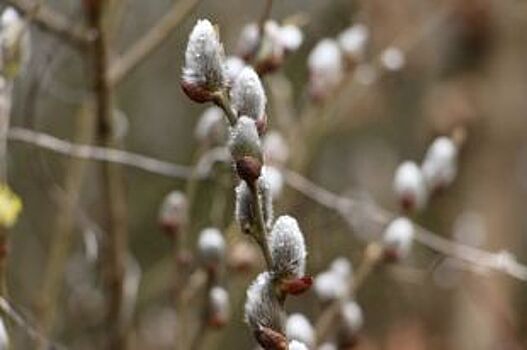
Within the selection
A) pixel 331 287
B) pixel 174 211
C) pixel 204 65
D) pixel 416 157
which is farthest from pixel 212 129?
pixel 416 157

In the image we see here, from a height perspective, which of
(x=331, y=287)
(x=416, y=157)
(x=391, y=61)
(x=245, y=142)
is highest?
(x=416, y=157)

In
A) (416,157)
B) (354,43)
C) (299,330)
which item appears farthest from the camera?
(416,157)

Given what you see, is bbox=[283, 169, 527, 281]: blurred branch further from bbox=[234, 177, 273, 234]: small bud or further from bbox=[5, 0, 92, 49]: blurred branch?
bbox=[234, 177, 273, 234]: small bud

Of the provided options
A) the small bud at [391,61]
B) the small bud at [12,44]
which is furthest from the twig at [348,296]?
the small bud at [12,44]

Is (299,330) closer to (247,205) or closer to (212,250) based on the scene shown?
(212,250)

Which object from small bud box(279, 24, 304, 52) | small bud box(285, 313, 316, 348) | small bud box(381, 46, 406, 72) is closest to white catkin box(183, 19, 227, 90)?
small bud box(285, 313, 316, 348)

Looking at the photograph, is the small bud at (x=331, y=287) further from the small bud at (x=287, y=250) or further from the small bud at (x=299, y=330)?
the small bud at (x=287, y=250)
